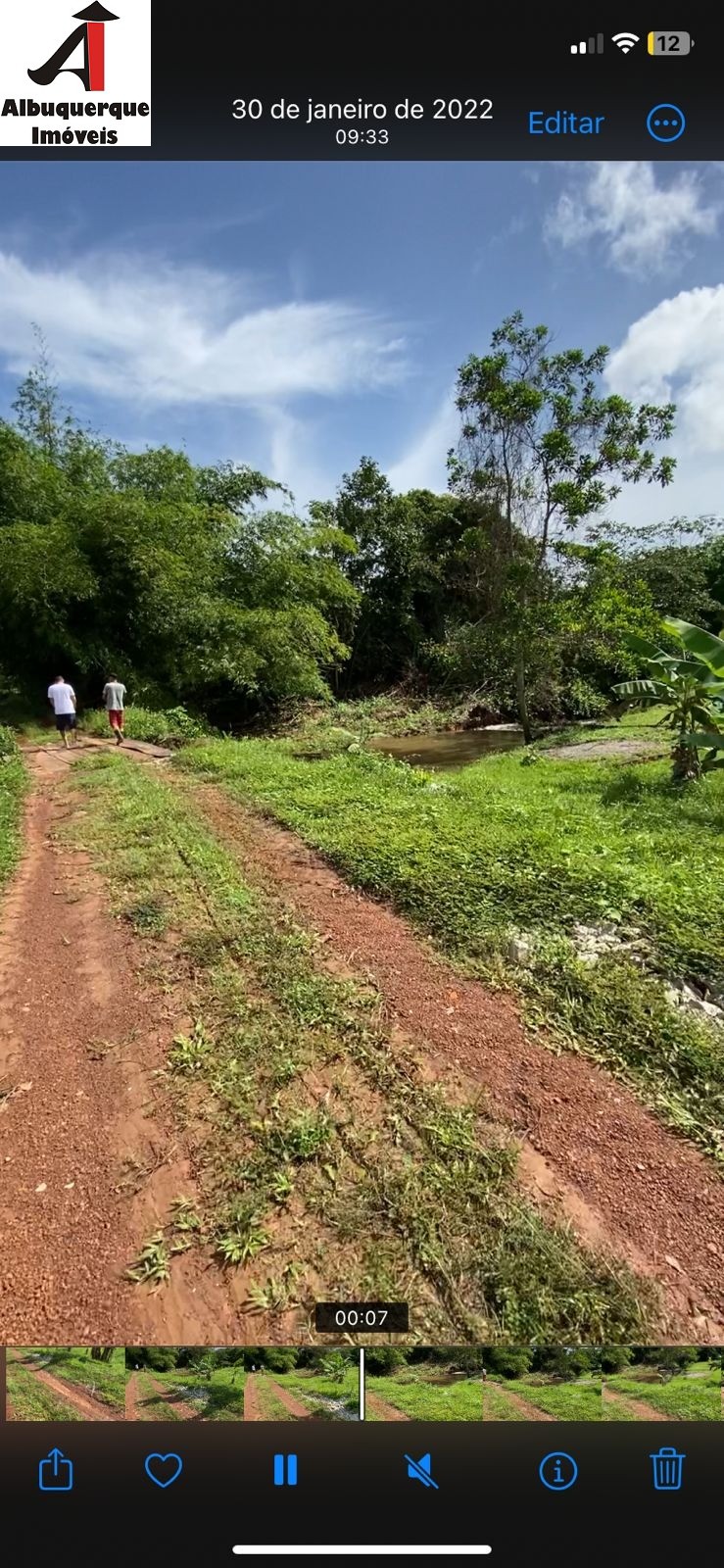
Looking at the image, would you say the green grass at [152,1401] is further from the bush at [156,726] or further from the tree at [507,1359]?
the bush at [156,726]

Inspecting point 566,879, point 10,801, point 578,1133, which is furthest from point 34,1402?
point 10,801

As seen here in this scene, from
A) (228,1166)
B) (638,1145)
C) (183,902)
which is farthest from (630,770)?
(228,1166)

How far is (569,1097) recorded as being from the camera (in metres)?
2.40

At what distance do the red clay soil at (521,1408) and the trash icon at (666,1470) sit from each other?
15cm

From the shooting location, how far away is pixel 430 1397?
1.00 metres

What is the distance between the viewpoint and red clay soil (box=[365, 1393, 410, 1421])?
3.17ft

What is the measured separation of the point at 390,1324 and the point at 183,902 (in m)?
3.37

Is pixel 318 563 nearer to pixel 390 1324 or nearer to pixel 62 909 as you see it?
pixel 62 909

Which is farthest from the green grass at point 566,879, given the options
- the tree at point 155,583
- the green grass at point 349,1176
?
the tree at point 155,583

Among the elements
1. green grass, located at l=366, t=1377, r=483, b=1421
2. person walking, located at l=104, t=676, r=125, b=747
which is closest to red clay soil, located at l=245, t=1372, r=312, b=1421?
green grass, located at l=366, t=1377, r=483, b=1421

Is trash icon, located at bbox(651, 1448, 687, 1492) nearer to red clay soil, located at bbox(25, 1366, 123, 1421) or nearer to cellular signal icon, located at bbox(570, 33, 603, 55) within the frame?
red clay soil, located at bbox(25, 1366, 123, 1421)

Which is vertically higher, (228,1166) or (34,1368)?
(34,1368)

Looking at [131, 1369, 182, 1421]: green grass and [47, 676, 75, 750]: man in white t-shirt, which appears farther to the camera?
[47, 676, 75, 750]: man in white t-shirt

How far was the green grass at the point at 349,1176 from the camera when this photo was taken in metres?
1.68
